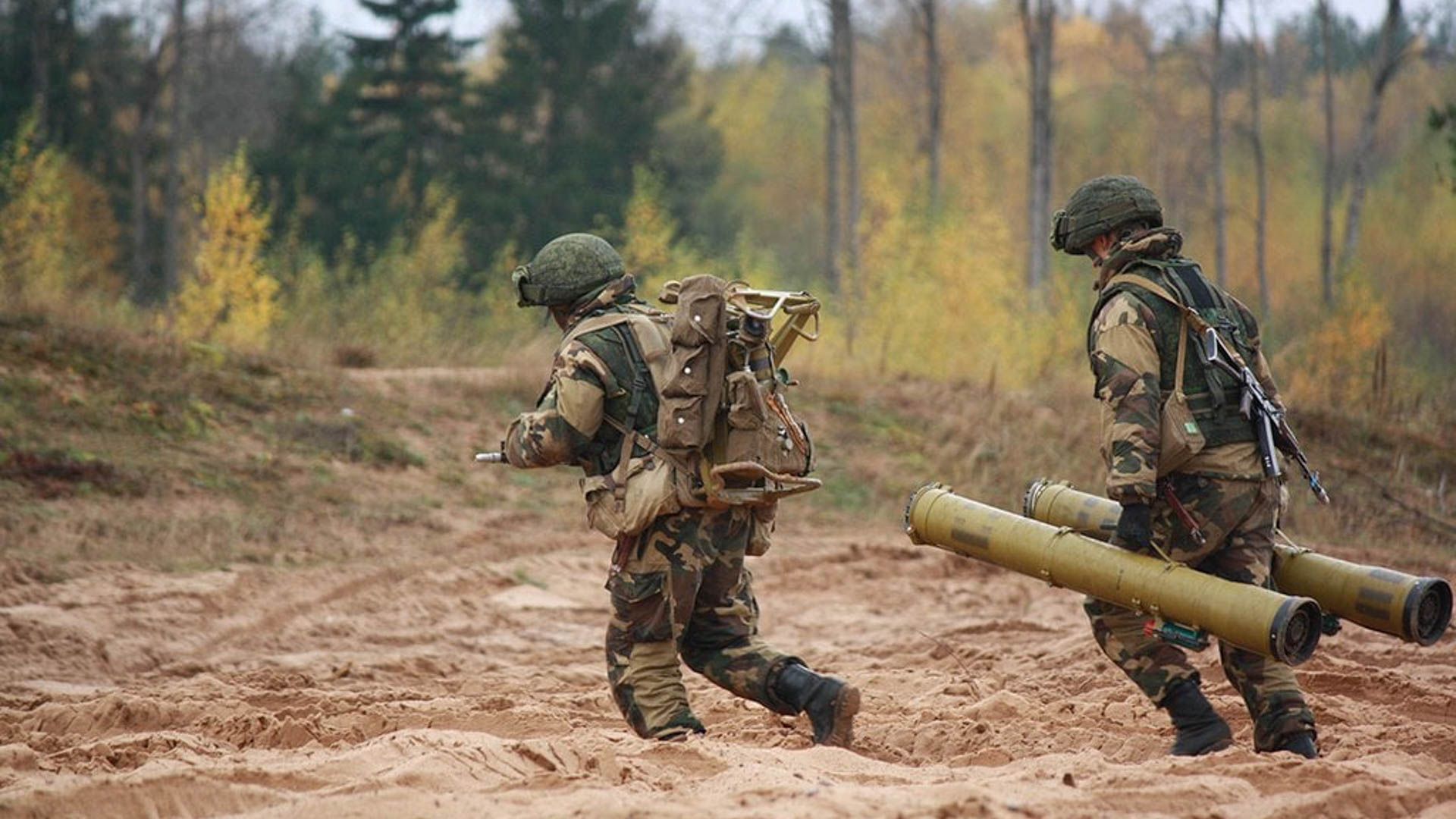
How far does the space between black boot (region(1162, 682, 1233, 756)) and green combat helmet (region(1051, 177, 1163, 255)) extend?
1664mm

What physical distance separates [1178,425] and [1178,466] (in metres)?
0.15

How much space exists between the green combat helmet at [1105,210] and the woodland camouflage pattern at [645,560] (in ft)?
5.32

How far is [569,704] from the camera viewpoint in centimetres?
709

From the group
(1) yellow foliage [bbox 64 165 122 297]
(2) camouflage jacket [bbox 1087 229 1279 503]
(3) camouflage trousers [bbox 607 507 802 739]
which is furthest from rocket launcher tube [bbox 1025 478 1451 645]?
(1) yellow foliage [bbox 64 165 122 297]

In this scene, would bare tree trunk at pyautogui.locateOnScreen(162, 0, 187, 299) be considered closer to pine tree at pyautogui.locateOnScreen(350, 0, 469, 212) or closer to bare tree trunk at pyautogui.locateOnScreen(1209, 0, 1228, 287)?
pine tree at pyautogui.locateOnScreen(350, 0, 469, 212)

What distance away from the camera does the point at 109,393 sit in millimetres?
12656

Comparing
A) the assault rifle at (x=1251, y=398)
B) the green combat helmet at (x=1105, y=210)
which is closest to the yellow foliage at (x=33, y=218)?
the green combat helmet at (x=1105, y=210)

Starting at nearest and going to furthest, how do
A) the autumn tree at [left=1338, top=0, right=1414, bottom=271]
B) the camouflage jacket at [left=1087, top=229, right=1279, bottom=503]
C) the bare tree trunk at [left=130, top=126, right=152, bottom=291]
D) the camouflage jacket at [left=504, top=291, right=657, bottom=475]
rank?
the camouflage jacket at [left=1087, top=229, right=1279, bottom=503], the camouflage jacket at [left=504, top=291, right=657, bottom=475], the autumn tree at [left=1338, top=0, right=1414, bottom=271], the bare tree trunk at [left=130, top=126, right=152, bottom=291]

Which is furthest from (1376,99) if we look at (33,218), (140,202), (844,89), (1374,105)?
(140,202)

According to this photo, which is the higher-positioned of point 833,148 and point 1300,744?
point 833,148

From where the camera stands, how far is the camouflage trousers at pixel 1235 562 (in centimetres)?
536

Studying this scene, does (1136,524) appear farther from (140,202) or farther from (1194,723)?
(140,202)

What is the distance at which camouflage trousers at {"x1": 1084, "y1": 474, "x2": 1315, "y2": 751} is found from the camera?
536 centimetres

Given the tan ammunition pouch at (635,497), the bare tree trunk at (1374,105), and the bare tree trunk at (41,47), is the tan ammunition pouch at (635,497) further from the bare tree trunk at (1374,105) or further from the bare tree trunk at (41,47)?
the bare tree trunk at (41,47)
